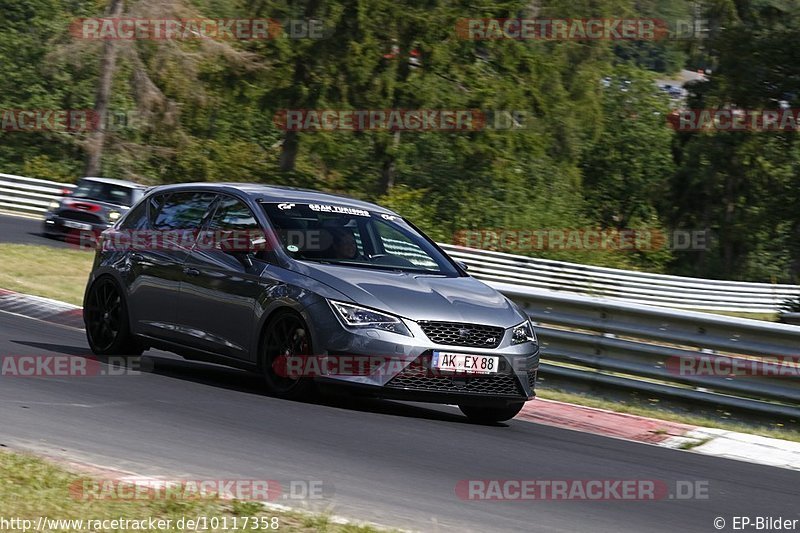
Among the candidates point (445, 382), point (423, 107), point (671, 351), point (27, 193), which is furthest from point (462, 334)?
point (423, 107)

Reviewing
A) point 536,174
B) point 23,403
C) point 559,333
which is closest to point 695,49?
point 536,174

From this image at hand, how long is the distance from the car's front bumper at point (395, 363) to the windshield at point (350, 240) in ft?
2.71

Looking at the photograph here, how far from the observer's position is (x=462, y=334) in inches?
345

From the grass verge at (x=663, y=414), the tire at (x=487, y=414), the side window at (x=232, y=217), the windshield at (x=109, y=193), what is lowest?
the grass verge at (x=663, y=414)

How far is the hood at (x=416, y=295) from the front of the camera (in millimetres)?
8742

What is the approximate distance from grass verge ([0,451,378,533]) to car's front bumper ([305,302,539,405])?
115 inches

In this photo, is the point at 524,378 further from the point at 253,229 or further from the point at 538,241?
the point at 538,241

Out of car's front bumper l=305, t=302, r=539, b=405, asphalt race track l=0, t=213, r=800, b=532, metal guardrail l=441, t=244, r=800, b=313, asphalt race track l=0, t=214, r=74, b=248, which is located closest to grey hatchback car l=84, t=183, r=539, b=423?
car's front bumper l=305, t=302, r=539, b=405

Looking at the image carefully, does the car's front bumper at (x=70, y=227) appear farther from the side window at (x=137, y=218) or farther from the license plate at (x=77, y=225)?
the side window at (x=137, y=218)

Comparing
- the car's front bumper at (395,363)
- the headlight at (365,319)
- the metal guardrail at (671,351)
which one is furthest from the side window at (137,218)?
the metal guardrail at (671,351)

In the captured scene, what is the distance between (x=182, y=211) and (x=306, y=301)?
217 cm

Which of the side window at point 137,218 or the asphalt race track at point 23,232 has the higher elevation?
the side window at point 137,218

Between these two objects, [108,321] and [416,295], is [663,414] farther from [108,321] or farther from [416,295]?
[108,321]

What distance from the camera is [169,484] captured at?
6074 millimetres
